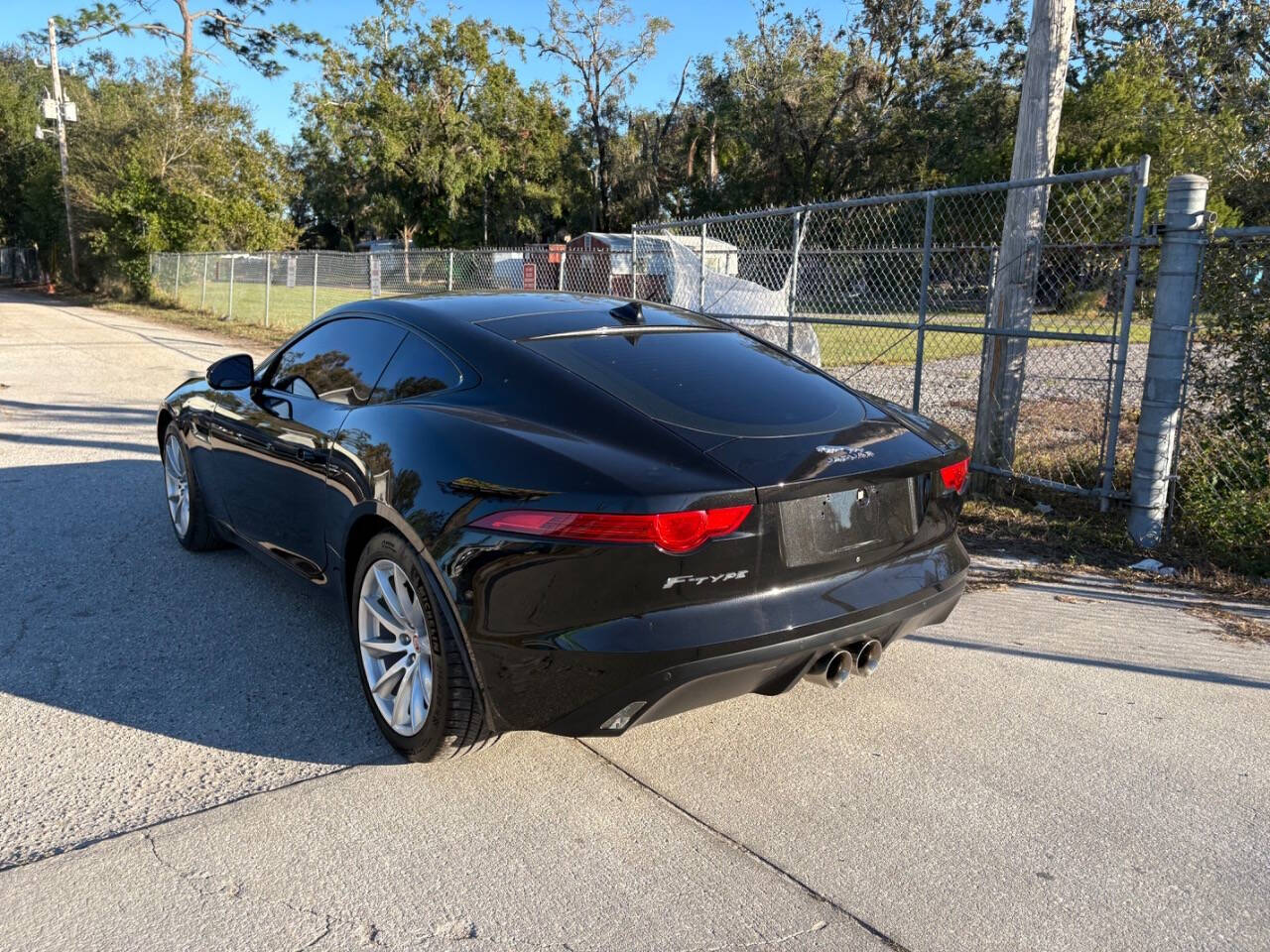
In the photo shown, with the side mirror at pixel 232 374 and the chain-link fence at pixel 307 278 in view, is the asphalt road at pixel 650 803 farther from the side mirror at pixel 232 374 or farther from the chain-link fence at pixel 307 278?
the chain-link fence at pixel 307 278

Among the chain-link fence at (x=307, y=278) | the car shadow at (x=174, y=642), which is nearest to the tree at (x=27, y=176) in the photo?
the chain-link fence at (x=307, y=278)

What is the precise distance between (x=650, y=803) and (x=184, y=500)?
11.5ft

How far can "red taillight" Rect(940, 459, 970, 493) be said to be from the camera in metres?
3.31

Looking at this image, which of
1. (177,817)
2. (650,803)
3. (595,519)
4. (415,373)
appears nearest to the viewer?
(595,519)

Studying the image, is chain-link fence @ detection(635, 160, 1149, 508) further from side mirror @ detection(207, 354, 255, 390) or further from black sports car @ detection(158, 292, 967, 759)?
side mirror @ detection(207, 354, 255, 390)

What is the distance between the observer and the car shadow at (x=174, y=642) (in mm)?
3408

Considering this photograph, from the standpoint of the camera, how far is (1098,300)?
722cm

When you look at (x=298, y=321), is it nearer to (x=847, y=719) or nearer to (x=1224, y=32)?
(x=847, y=719)

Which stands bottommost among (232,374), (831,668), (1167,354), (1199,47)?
(831,668)

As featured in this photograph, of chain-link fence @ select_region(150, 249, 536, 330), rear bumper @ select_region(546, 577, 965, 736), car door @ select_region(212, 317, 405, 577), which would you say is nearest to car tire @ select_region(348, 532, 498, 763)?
rear bumper @ select_region(546, 577, 965, 736)

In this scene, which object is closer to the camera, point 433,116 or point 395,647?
point 395,647

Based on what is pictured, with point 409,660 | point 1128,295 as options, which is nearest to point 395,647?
point 409,660

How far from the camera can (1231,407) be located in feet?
17.5

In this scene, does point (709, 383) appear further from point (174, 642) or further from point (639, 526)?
point (174, 642)
